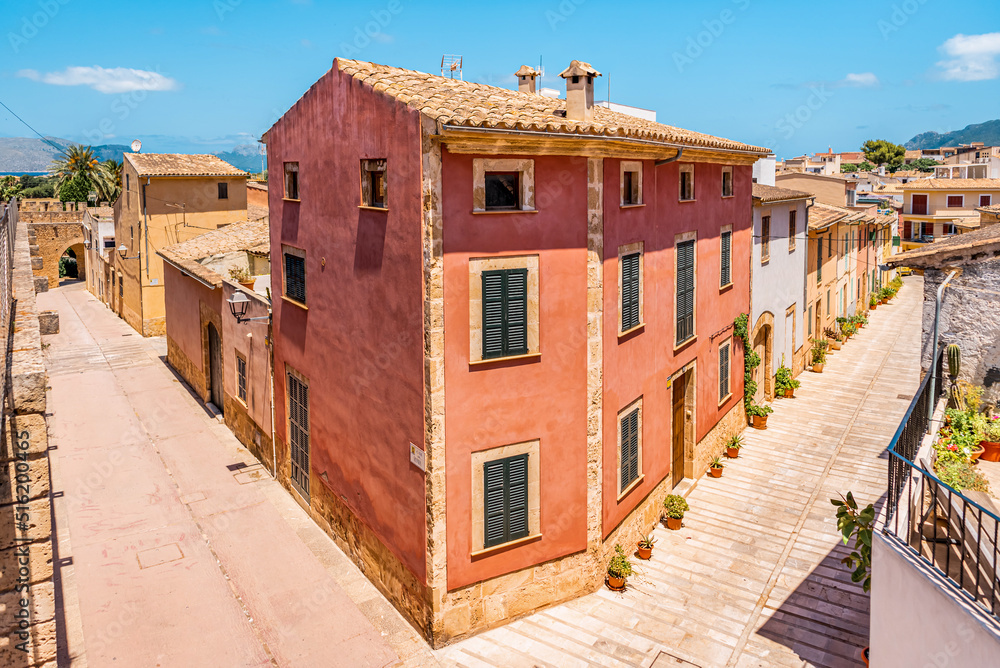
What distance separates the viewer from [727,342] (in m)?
17.8

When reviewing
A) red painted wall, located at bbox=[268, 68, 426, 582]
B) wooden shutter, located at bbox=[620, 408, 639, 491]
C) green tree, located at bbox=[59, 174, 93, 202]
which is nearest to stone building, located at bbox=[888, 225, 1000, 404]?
wooden shutter, located at bbox=[620, 408, 639, 491]

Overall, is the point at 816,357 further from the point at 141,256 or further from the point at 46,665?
the point at 141,256

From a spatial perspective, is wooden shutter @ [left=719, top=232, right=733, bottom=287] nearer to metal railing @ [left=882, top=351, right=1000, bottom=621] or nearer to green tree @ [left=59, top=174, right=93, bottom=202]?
metal railing @ [left=882, top=351, right=1000, bottom=621]

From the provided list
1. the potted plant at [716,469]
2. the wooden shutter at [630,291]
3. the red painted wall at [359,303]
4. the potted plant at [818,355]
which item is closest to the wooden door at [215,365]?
the red painted wall at [359,303]

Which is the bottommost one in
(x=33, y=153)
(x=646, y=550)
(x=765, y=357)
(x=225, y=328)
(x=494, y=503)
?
(x=646, y=550)

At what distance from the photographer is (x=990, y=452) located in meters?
8.71

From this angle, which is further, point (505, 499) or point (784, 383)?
point (784, 383)

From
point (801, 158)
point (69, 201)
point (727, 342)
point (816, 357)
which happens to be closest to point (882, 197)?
point (801, 158)

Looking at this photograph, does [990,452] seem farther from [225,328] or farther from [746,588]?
[225,328]

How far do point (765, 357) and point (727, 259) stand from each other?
5074 mm

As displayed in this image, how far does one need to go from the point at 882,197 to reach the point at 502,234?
57.5 m

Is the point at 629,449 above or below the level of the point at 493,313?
below

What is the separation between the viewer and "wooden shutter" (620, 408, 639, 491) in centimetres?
1261

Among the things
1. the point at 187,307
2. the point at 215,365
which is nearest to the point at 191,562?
the point at 215,365
